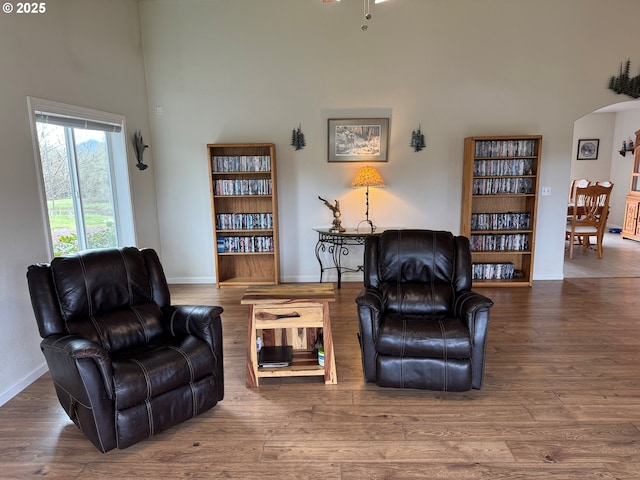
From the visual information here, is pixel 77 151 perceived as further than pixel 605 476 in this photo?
Yes

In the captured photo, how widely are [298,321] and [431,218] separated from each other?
2.98 metres

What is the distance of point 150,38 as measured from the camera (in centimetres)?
474

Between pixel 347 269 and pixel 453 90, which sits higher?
pixel 453 90

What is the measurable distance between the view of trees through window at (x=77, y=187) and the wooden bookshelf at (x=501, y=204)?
13.6ft

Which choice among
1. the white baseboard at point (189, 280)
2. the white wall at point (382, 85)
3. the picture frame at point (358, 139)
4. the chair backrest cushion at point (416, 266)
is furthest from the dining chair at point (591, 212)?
the white baseboard at point (189, 280)

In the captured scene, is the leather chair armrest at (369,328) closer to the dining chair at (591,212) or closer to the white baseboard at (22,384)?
the white baseboard at (22,384)

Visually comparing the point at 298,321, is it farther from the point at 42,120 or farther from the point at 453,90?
the point at 453,90

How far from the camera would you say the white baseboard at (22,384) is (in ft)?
8.52

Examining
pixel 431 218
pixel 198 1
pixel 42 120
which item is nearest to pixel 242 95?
pixel 198 1

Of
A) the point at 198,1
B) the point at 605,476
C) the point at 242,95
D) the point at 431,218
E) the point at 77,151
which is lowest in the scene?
the point at 605,476

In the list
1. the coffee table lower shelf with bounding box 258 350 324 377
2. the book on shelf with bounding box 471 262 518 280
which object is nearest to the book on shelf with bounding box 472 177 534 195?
the book on shelf with bounding box 471 262 518 280

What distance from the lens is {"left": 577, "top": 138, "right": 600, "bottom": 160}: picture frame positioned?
8.93 metres

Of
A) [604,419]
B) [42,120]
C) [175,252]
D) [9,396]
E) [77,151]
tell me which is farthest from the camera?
[175,252]

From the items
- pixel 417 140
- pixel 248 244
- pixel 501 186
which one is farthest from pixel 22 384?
pixel 501 186
